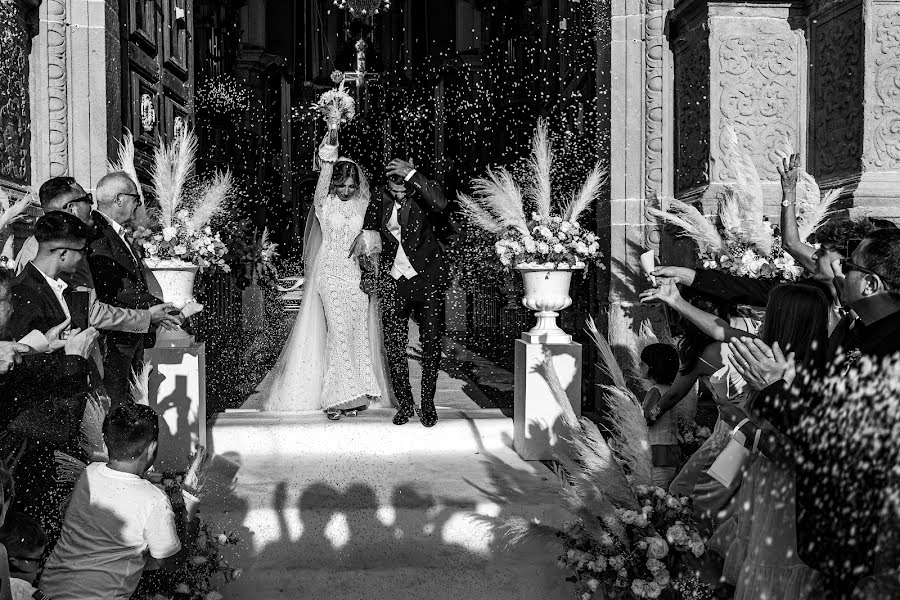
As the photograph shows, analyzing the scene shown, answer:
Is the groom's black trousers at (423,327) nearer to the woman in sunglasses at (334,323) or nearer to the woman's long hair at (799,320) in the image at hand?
the woman in sunglasses at (334,323)

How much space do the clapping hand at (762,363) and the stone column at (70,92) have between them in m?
5.01

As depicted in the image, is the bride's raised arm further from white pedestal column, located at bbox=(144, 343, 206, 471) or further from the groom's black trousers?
white pedestal column, located at bbox=(144, 343, 206, 471)

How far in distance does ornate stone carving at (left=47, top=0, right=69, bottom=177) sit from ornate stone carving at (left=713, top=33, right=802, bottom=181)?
14.4ft

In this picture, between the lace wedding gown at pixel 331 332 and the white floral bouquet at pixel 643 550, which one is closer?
the white floral bouquet at pixel 643 550

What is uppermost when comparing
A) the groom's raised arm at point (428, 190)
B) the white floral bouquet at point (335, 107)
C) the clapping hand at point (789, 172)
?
the white floral bouquet at point (335, 107)

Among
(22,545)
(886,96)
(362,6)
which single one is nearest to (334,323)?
(22,545)

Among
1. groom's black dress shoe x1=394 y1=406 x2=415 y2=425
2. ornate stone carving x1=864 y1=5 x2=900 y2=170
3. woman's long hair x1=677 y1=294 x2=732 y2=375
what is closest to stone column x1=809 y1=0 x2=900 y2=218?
ornate stone carving x1=864 y1=5 x2=900 y2=170

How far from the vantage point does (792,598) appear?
2643 millimetres

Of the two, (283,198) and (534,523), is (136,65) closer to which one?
(534,523)

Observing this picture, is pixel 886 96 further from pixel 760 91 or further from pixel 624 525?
pixel 624 525

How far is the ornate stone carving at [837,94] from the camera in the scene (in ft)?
16.7

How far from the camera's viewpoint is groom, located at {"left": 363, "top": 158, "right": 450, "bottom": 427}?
20.1ft

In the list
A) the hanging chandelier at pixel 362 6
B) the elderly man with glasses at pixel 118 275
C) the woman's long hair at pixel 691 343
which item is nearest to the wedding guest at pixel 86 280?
the elderly man with glasses at pixel 118 275

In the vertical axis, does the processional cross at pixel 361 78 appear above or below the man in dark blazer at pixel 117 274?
above
